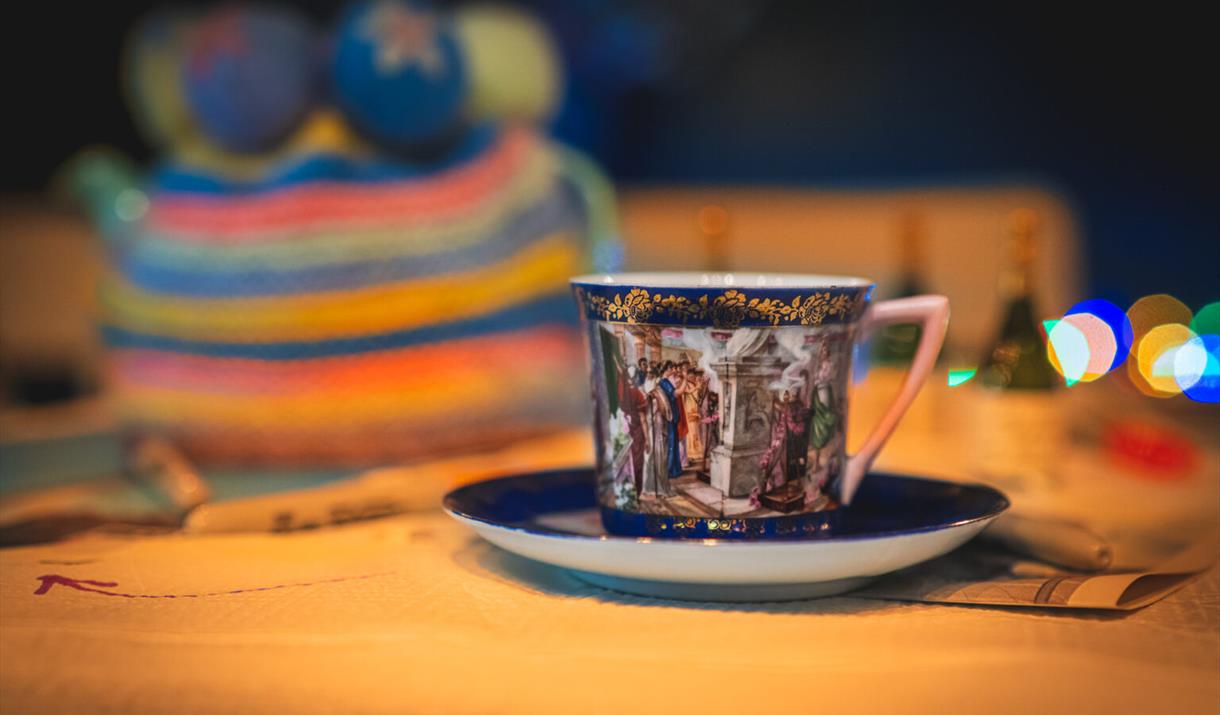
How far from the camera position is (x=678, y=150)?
165cm

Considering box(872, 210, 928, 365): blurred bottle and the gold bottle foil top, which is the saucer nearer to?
the gold bottle foil top

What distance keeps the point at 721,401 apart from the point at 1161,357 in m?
1.34

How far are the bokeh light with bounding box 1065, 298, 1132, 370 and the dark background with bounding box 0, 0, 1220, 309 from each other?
15cm

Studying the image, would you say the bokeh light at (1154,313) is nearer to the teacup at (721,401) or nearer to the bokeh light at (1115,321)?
the bokeh light at (1115,321)

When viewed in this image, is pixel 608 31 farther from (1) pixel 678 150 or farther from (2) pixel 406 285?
(2) pixel 406 285

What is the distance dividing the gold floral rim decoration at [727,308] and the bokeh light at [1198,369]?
1.21 metres

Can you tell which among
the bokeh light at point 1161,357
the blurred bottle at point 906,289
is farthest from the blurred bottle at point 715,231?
the bokeh light at point 1161,357

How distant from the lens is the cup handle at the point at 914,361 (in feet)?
1.41

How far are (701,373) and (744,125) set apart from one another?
131cm

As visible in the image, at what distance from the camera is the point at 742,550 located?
13.6 inches

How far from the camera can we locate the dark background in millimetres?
1597

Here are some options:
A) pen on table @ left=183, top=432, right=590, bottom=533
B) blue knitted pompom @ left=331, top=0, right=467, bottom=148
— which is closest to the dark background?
blue knitted pompom @ left=331, top=0, right=467, bottom=148

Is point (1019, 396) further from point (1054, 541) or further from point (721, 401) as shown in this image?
point (721, 401)

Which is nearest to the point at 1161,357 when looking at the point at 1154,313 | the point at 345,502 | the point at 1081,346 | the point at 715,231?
the point at 1154,313
